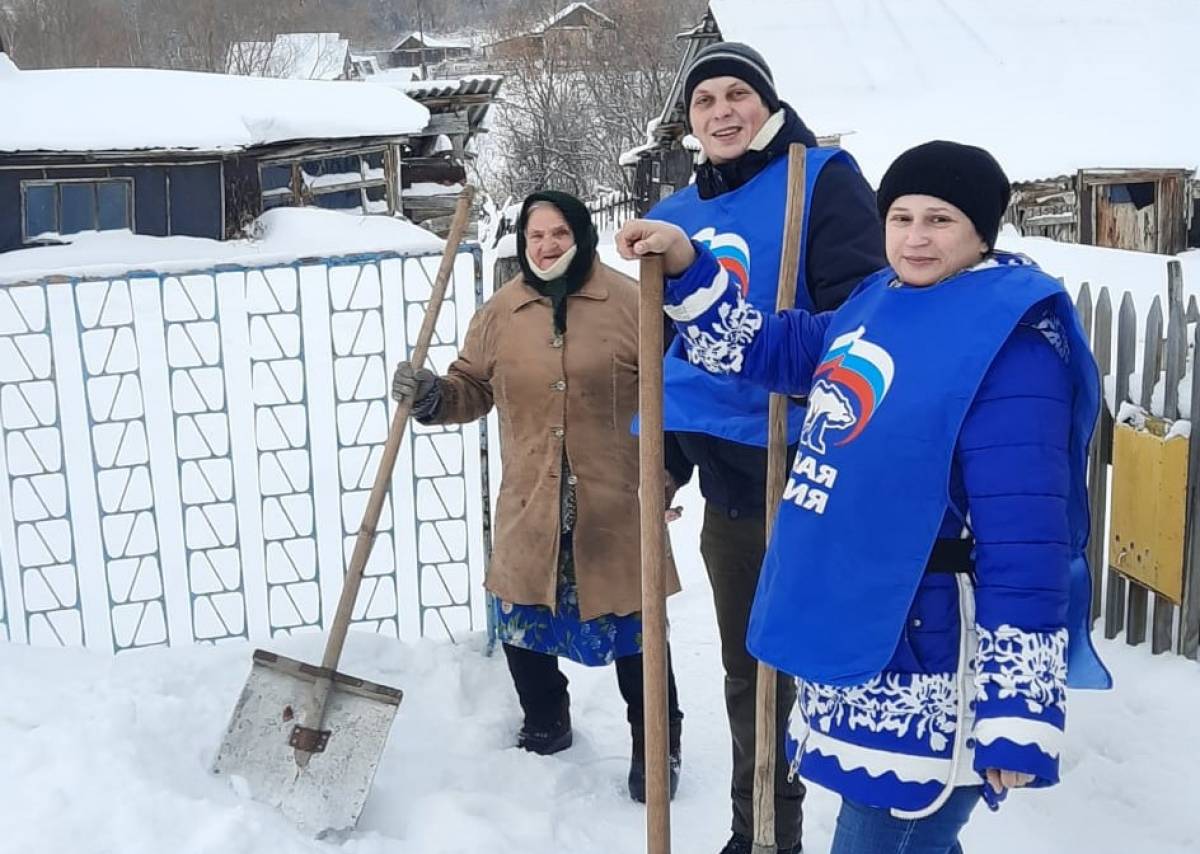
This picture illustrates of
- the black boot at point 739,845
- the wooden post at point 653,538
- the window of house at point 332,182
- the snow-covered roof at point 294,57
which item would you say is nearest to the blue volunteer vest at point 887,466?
the wooden post at point 653,538

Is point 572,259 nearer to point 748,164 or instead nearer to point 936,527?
point 748,164

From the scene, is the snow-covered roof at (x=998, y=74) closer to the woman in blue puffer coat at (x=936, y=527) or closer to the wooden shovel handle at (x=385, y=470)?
the wooden shovel handle at (x=385, y=470)

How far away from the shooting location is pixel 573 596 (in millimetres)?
3125

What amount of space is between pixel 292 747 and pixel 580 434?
3.65 ft

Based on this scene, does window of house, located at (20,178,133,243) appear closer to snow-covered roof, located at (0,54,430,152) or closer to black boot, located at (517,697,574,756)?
snow-covered roof, located at (0,54,430,152)

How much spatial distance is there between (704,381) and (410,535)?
3.60 m

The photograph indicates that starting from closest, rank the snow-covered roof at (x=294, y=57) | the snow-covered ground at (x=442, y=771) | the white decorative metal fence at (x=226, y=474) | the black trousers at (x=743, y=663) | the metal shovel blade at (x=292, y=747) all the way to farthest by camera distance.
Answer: the black trousers at (x=743, y=663), the snow-covered ground at (x=442, y=771), the metal shovel blade at (x=292, y=747), the white decorative metal fence at (x=226, y=474), the snow-covered roof at (x=294, y=57)

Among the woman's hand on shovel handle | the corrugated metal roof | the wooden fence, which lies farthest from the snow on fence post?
the wooden fence

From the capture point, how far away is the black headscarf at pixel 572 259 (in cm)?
300

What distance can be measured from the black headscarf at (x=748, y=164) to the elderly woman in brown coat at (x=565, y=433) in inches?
22.6

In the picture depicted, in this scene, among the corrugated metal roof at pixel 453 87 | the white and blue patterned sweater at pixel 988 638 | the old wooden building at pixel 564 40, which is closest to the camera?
the white and blue patterned sweater at pixel 988 638

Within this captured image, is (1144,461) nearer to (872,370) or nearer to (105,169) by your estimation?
(872,370)

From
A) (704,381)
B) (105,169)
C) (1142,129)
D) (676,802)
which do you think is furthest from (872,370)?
(1142,129)

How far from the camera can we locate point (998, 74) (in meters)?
18.6
